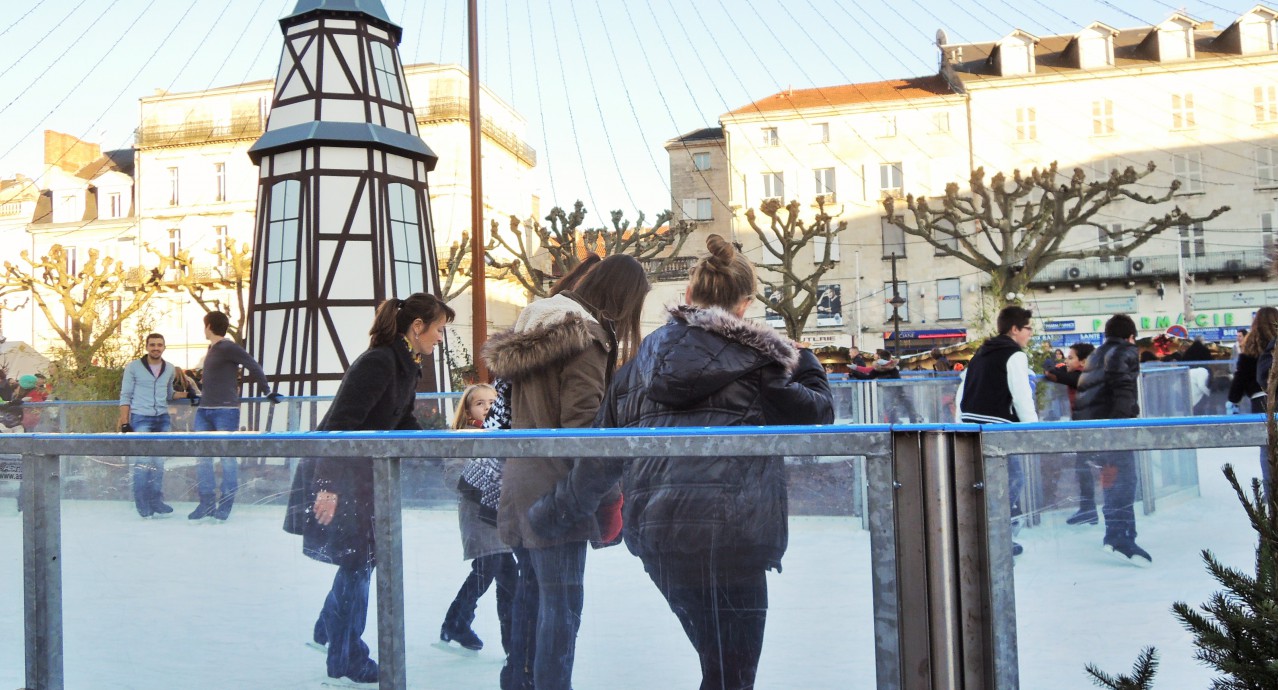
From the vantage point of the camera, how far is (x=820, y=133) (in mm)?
45500

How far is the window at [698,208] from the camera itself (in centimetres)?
4847

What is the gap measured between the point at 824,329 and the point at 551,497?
42105 millimetres

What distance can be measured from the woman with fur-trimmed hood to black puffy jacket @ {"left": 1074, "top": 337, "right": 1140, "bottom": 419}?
5168 mm

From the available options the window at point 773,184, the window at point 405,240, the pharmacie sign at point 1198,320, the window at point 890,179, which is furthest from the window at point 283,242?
the pharmacie sign at point 1198,320

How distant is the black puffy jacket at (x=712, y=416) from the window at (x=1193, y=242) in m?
44.2

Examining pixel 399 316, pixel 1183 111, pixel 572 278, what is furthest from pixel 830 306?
pixel 572 278

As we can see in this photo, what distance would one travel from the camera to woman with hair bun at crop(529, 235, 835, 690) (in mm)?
2578

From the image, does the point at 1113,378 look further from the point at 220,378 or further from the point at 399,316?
the point at 220,378

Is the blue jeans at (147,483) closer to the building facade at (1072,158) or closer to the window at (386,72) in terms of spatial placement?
the window at (386,72)

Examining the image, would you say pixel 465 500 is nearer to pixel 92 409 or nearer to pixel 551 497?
pixel 551 497

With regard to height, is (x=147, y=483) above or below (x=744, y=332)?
below

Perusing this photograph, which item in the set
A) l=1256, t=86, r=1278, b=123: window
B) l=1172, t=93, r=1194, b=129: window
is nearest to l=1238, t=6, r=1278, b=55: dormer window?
l=1256, t=86, r=1278, b=123: window

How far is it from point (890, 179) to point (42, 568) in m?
42.7

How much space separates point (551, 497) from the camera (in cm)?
280
